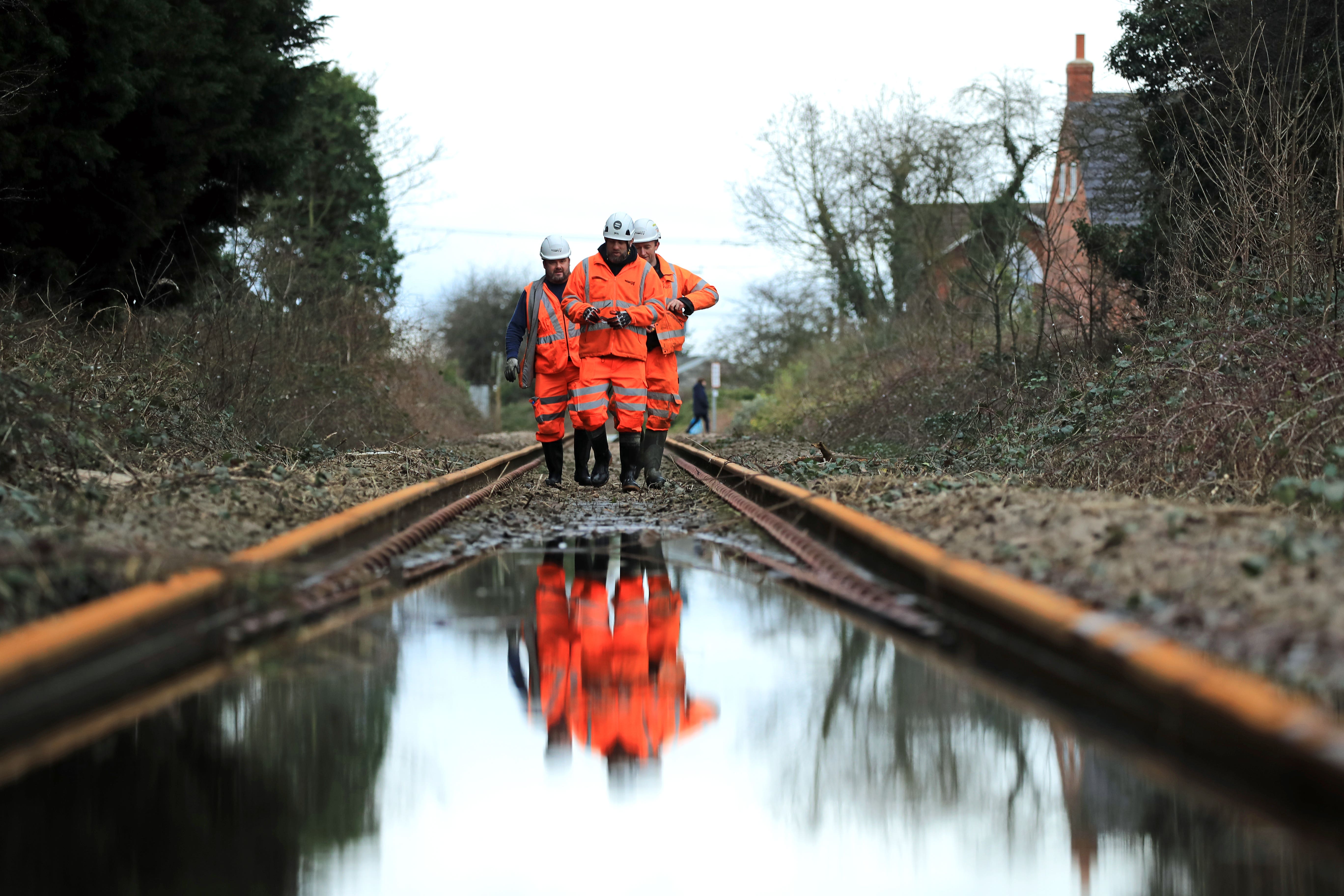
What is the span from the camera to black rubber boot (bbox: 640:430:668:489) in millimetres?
12211

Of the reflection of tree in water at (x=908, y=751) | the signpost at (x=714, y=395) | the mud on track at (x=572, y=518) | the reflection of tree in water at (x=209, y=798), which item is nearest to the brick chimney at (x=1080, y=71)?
the signpost at (x=714, y=395)

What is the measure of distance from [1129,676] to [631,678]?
1682mm

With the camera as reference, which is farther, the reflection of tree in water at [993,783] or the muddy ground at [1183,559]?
the muddy ground at [1183,559]

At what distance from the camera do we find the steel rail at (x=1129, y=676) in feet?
9.61

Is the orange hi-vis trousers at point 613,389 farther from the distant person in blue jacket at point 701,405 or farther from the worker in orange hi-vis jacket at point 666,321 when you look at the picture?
the distant person in blue jacket at point 701,405

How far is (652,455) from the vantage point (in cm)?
1227

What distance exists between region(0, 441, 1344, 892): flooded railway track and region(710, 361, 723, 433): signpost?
128ft

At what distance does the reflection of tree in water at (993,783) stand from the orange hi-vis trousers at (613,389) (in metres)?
6.70

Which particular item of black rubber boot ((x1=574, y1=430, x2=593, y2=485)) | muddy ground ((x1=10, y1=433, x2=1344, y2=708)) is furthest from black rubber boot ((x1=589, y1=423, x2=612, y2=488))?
muddy ground ((x1=10, y1=433, x2=1344, y2=708))

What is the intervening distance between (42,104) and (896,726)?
1097cm

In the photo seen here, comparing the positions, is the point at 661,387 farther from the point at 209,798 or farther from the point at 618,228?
the point at 209,798

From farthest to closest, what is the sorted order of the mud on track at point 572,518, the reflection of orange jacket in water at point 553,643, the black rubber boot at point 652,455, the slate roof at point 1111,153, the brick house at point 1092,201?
the slate roof at point 1111,153 < the brick house at point 1092,201 < the black rubber boot at point 652,455 < the mud on track at point 572,518 < the reflection of orange jacket in water at point 553,643

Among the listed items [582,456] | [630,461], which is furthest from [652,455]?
[582,456]

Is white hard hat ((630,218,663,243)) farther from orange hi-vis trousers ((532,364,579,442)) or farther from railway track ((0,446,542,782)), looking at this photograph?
railway track ((0,446,542,782))
